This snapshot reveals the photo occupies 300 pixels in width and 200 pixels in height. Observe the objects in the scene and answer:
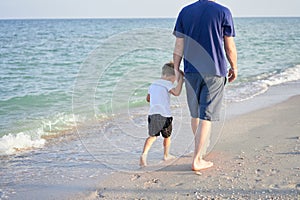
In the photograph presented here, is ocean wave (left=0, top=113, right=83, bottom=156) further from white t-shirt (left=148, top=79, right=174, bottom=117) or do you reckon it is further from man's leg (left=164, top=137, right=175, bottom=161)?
white t-shirt (left=148, top=79, right=174, bottom=117)

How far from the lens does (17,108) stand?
8.80m

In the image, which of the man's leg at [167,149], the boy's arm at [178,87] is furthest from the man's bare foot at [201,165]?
the boy's arm at [178,87]

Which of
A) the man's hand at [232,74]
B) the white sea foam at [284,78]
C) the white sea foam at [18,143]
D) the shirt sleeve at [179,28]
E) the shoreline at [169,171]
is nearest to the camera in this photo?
the shoreline at [169,171]

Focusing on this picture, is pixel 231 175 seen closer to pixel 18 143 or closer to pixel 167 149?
pixel 167 149

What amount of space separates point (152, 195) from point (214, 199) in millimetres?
545

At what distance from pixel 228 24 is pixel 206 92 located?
672mm

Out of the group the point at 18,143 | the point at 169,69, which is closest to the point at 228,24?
the point at 169,69

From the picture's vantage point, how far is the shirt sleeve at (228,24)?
149 inches

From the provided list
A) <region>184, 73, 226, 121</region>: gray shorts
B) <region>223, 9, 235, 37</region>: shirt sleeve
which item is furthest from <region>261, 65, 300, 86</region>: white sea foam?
<region>223, 9, 235, 37</region>: shirt sleeve

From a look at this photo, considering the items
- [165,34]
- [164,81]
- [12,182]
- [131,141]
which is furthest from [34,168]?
[165,34]

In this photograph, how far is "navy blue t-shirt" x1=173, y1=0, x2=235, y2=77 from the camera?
379cm

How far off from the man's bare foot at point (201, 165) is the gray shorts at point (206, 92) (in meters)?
0.48

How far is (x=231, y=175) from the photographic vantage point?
13.0ft

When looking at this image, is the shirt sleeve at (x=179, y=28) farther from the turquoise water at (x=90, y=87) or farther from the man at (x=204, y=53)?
the turquoise water at (x=90, y=87)
